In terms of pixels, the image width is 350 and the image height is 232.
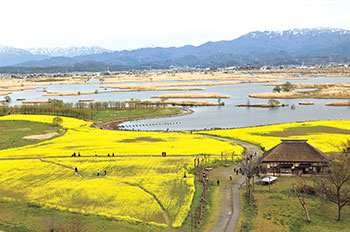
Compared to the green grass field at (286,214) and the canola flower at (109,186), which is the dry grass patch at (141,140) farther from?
the green grass field at (286,214)

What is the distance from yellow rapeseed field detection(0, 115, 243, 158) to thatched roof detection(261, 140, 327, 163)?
31.1ft

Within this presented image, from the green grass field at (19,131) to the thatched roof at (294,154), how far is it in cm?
4305

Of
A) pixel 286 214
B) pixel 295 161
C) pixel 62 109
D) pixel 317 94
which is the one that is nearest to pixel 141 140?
pixel 295 161

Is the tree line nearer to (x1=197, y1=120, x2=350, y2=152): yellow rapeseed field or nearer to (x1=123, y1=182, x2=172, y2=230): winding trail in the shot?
(x1=197, y1=120, x2=350, y2=152): yellow rapeseed field

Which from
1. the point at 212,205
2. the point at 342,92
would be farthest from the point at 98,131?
the point at 342,92

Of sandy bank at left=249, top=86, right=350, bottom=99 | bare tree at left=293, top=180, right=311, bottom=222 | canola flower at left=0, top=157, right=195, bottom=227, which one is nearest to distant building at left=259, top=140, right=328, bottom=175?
bare tree at left=293, top=180, right=311, bottom=222

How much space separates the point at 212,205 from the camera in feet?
101

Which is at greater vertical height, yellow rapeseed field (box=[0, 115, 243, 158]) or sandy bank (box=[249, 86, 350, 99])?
sandy bank (box=[249, 86, 350, 99])

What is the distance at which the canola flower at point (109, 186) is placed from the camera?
2969 cm

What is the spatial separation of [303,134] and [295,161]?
24377 millimetres

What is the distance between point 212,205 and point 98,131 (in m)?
48.1

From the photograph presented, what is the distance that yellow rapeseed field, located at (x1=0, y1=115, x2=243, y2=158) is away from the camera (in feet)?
169

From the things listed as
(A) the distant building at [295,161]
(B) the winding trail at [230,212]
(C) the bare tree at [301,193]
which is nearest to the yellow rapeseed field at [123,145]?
(A) the distant building at [295,161]

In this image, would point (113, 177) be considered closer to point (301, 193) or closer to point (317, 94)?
point (301, 193)
